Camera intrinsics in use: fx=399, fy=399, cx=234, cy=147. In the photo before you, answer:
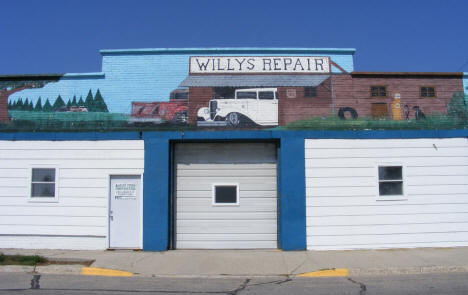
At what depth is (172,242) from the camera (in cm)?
1081

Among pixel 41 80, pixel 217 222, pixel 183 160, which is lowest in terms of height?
pixel 217 222

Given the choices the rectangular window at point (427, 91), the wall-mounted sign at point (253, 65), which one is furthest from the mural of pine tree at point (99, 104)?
the rectangular window at point (427, 91)

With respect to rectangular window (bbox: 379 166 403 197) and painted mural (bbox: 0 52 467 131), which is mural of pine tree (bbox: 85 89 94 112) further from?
rectangular window (bbox: 379 166 403 197)

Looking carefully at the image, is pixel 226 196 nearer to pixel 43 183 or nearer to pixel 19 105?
pixel 43 183

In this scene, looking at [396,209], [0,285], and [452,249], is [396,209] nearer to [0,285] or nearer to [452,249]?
[452,249]

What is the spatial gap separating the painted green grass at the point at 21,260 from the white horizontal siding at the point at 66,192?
4.72ft

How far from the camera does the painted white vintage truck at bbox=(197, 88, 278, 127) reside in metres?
11.1

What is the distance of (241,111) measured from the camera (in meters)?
11.1

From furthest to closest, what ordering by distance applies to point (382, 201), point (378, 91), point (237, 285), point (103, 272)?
1. point (378, 91)
2. point (382, 201)
3. point (103, 272)
4. point (237, 285)

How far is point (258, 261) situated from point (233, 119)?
388 cm

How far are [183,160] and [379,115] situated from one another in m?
5.62

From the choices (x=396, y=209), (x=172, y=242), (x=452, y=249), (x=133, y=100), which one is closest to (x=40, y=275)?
(x=172, y=242)

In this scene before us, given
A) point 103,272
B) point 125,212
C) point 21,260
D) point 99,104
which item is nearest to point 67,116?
point 99,104

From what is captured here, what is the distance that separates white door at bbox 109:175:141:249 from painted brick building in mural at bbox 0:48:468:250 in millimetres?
34
